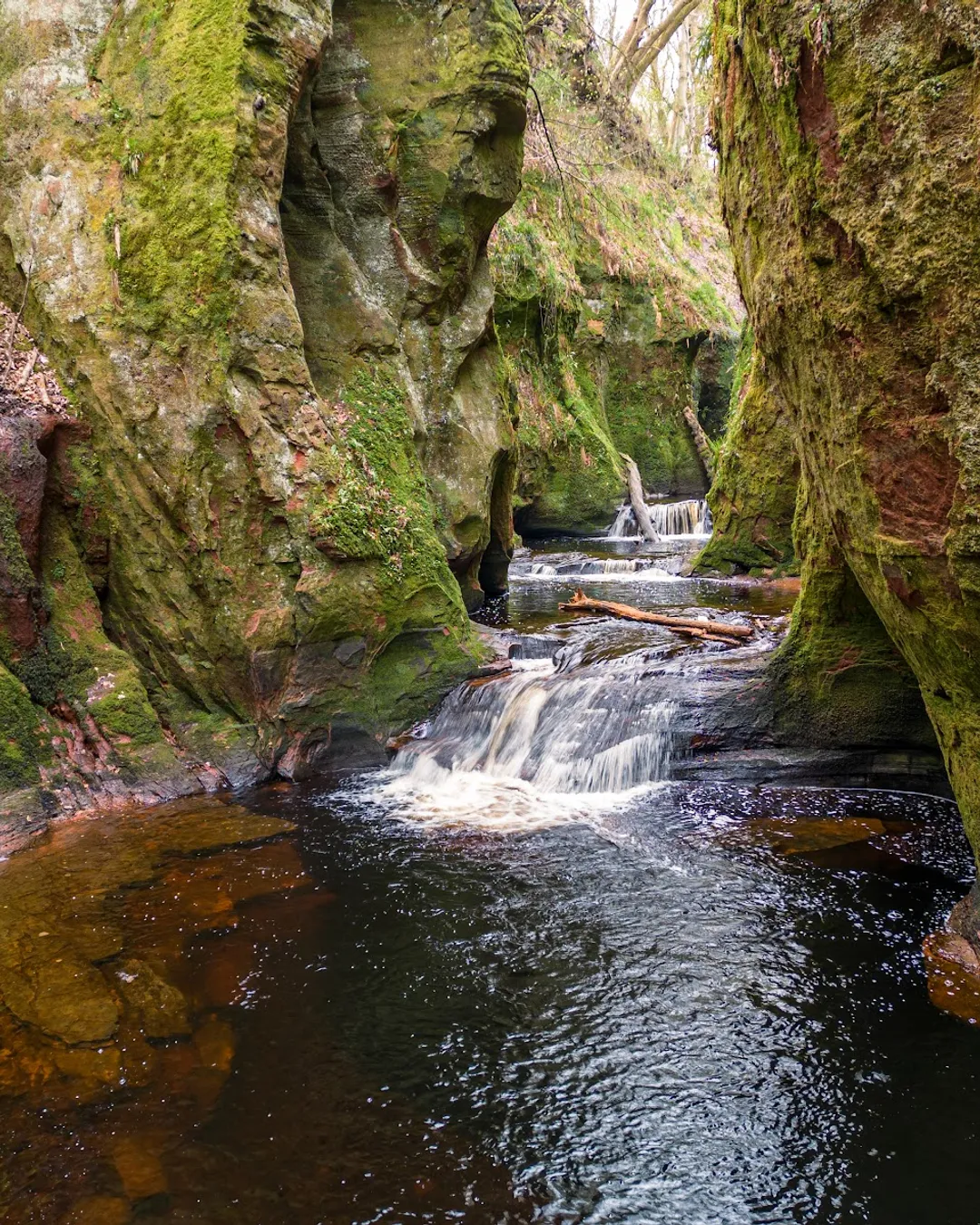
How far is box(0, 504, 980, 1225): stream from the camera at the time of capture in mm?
3053

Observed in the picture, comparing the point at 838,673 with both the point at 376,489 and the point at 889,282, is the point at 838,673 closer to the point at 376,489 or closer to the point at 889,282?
the point at 889,282

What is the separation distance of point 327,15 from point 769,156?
A: 16.5 feet

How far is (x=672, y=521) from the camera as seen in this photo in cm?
2033

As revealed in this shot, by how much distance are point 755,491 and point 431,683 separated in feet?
25.2

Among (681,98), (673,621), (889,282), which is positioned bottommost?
(673,621)

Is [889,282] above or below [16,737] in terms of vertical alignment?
above

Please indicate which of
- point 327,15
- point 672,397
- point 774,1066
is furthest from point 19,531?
point 672,397

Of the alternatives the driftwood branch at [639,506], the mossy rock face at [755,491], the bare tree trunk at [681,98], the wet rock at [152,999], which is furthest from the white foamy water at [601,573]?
the bare tree trunk at [681,98]

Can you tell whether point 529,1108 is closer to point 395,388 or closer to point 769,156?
point 769,156

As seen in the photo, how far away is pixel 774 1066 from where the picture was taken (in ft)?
11.9

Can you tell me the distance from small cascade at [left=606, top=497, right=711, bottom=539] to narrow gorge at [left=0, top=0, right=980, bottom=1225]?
269 inches

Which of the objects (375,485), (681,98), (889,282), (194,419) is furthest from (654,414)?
(889,282)

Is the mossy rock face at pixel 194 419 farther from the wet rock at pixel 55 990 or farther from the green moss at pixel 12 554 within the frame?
A: the wet rock at pixel 55 990

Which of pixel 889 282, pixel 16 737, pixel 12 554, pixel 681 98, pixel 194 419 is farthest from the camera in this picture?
pixel 681 98
